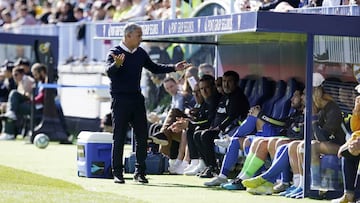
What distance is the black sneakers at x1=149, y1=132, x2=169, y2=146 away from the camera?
17375mm

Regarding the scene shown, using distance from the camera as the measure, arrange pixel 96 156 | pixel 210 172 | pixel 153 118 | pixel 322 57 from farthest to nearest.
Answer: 1. pixel 153 118
2. pixel 210 172
3. pixel 96 156
4. pixel 322 57

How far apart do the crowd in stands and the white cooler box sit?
272 centimetres

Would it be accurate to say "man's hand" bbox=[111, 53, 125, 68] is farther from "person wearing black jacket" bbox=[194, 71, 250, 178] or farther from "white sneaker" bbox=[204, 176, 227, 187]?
"person wearing black jacket" bbox=[194, 71, 250, 178]

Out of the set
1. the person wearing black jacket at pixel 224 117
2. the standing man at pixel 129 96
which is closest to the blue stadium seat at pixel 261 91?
the person wearing black jacket at pixel 224 117

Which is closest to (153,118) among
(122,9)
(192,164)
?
(192,164)

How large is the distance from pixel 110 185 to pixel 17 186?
52.8 inches

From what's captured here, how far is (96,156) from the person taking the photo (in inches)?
621

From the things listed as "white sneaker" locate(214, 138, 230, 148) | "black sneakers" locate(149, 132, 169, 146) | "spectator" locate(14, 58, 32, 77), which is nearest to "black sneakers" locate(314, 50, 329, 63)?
"white sneaker" locate(214, 138, 230, 148)

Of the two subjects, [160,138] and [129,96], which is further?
[160,138]

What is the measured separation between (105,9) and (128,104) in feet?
42.5

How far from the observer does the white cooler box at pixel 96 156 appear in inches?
621

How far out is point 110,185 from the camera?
47.8 feet

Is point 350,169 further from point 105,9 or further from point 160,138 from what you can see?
point 105,9

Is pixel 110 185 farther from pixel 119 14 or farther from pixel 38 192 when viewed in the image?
pixel 119 14
